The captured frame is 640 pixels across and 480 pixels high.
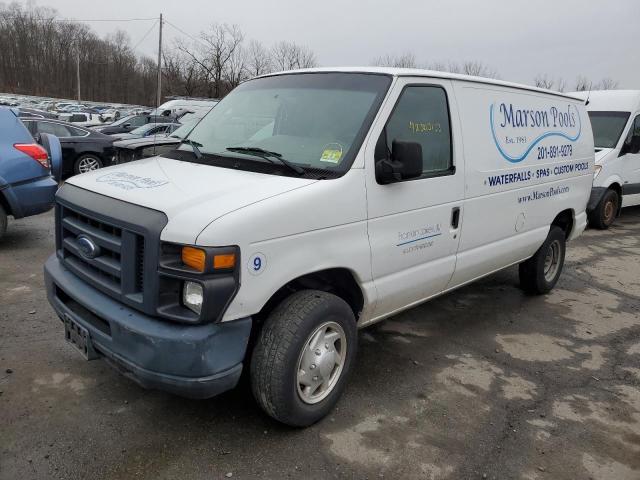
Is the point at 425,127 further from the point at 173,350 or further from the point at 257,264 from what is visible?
the point at 173,350

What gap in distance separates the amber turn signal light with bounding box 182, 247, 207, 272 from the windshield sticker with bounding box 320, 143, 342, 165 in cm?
105

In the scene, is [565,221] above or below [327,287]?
above

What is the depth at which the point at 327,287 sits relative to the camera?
3.29 meters

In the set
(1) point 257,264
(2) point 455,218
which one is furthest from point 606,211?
(1) point 257,264

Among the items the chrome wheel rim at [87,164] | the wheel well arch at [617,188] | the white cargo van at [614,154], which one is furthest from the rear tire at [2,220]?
the wheel well arch at [617,188]

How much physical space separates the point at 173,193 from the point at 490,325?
3.44m

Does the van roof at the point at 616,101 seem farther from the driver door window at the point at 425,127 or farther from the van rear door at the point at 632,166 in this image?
the driver door window at the point at 425,127

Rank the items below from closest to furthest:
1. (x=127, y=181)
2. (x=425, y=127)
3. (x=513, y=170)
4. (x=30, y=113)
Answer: (x=127, y=181)
(x=425, y=127)
(x=513, y=170)
(x=30, y=113)

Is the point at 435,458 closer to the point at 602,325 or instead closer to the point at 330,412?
the point at 330,412

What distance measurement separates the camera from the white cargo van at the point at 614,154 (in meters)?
9.78

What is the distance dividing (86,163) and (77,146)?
1.46ft

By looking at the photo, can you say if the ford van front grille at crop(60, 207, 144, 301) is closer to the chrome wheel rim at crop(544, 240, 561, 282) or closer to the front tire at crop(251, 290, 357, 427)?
the front tire at crop(251, 290, 357, 427)

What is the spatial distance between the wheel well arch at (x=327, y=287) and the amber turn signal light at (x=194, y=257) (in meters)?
0.59

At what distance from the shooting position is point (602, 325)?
203 inches
